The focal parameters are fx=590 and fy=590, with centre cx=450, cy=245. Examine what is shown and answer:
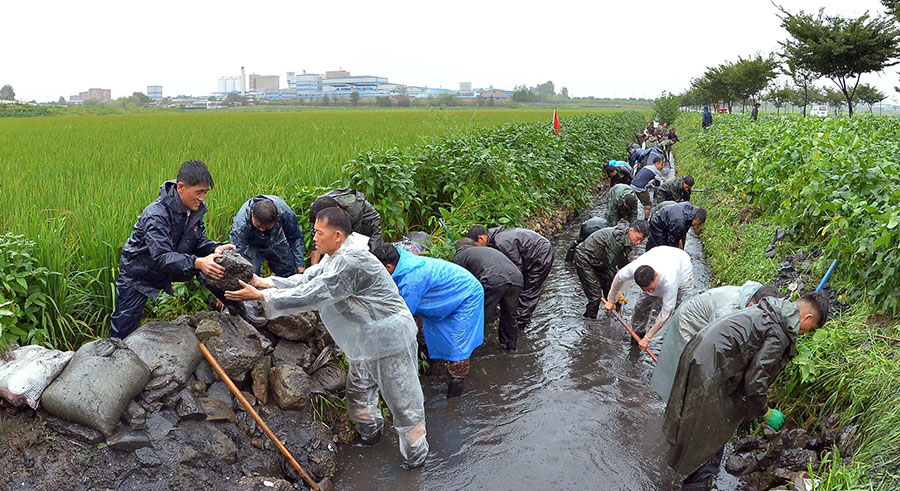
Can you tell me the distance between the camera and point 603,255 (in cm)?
682

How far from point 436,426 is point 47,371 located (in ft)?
9.32

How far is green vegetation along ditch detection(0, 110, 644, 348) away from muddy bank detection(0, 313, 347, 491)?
0.66 metres

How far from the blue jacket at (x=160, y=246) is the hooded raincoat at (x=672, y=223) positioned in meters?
6.03

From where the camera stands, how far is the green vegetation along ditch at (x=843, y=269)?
11.9ft

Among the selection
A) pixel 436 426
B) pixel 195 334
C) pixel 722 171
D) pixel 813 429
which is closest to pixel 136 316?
pixel 195 334

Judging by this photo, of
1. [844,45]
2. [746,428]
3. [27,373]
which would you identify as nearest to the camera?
[27,373]

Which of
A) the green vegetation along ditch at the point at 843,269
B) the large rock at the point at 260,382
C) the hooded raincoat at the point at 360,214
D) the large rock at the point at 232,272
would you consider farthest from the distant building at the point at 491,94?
the large rock at the point at 232,272

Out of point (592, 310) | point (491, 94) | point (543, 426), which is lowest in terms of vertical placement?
point (543, 426)

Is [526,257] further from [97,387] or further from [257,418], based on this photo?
[97,387]

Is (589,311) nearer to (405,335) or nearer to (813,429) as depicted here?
(813,429)

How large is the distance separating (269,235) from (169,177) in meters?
2.52

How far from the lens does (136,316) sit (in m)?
4.00

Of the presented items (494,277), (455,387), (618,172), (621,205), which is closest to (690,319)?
(494,277)

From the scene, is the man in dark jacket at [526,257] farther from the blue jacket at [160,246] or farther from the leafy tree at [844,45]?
the leafy tree at [844,45]
